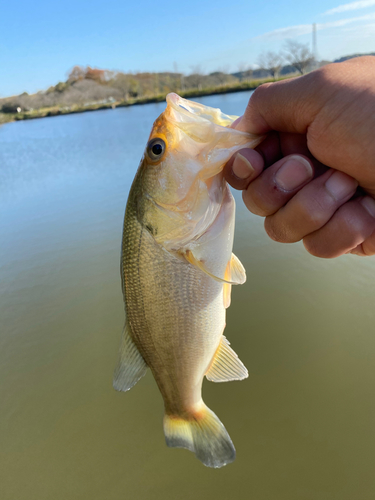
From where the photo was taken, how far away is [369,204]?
1.43 metres

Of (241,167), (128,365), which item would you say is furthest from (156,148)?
(128,365)

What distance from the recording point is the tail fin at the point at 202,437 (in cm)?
174

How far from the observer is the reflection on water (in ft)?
7.93

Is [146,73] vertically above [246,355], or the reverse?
[146,73]

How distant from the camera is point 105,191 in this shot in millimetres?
7867

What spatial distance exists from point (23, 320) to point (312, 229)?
3751mm

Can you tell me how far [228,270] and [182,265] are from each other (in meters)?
0.26

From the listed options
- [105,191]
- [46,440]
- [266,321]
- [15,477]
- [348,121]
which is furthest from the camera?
[105,191]

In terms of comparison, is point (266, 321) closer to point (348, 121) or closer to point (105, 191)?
point (348, 121)

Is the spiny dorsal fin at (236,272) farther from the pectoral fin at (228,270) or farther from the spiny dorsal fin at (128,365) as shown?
the spiny dorsal fin at (128,365)

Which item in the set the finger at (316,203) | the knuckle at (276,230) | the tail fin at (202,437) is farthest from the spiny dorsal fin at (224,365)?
the finger at (316,203)

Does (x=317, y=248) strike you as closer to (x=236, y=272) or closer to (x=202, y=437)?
(x=236, y=272)

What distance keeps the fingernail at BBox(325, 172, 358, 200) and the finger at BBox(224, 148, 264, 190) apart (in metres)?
0.30

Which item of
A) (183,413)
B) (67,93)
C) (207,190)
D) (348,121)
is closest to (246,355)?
(183,413)
